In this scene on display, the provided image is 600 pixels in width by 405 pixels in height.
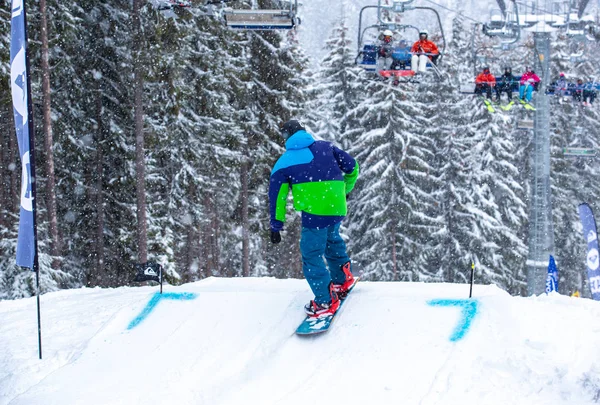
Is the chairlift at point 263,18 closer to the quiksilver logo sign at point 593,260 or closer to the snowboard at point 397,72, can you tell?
the snowboard at point 397,72

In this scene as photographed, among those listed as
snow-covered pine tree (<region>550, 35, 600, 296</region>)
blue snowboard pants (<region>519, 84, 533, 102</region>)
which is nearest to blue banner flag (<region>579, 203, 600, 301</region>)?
blue snowboard pants (<region>519, 84, 533, 102</region>)

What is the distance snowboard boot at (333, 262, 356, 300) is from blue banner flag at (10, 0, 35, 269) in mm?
3145

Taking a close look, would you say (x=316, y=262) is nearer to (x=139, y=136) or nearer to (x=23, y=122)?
(x=23, y=122)

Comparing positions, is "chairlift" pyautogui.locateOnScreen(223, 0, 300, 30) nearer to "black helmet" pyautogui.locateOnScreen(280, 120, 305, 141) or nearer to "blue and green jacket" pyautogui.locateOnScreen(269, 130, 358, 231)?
"black helmet" pyautogui.locateOnScreen(280, 120, 305, 141)

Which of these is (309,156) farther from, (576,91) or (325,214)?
(576,91)

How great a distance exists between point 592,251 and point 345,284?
8971 millimetres

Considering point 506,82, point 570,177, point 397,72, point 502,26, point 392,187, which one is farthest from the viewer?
point 570,177

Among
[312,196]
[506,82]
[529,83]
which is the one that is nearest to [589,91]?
[506,82]

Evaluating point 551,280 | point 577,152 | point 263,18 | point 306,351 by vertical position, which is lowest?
point 551,280

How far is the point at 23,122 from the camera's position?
19.2 feet

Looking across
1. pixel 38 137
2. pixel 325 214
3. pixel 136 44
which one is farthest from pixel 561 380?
pixel 38 137

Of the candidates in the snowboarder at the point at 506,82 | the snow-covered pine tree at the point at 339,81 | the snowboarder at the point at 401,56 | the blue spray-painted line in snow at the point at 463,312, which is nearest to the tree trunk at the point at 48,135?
the snowboarder at the point at 401,56

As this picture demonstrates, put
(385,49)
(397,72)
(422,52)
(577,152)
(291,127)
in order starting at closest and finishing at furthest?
(291,127) → (422,52) → (385,49) → (397,72) → (577,152)

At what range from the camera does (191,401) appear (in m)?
4.78
